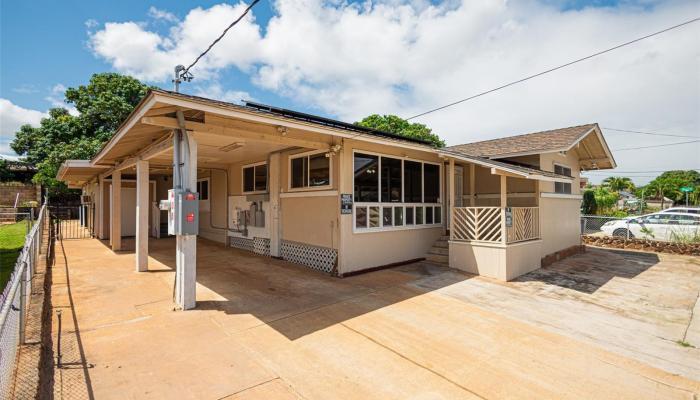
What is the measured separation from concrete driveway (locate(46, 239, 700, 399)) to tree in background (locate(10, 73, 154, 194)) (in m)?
19.7

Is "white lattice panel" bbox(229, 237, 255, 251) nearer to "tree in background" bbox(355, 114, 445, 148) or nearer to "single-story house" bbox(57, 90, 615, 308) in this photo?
"single-story house" bbox(57, 90, 615, 308)

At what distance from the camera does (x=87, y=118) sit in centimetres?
2259

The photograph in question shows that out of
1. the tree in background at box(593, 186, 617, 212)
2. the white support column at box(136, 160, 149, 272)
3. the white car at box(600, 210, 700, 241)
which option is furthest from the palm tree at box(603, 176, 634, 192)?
the white support column at box(136, 160, 149, 272)

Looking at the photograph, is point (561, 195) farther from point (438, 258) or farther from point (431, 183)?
point (438, 258)

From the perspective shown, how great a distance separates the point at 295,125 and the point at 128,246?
9.14 metres

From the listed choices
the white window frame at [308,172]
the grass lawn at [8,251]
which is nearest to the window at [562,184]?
the white window frame at [308,172]

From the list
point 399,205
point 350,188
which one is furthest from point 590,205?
point 350,188

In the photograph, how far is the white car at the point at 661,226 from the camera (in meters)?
12.2

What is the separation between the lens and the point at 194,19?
6.11 m

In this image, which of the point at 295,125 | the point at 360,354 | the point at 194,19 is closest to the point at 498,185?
the point at 295,125

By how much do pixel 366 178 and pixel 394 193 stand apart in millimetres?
1023

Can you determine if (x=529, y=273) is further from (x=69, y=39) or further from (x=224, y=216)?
(x=69, y=39)

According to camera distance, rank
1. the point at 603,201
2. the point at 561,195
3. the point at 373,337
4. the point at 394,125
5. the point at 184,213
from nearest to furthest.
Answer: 1. the point at 373,337
2. the point at 184,213
3. the point at 561,195
4. the point at 603,201
5. the point at 394,125

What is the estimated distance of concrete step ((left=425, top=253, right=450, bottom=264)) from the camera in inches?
343
